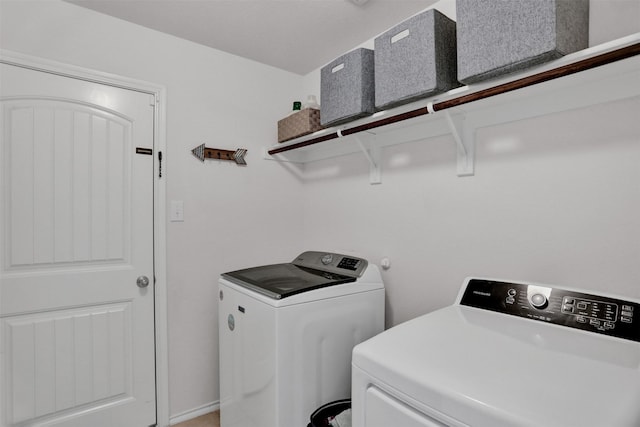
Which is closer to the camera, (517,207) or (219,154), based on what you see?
(517,207)

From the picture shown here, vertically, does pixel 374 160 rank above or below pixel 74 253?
above

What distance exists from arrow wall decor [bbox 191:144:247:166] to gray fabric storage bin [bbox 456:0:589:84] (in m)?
1.56

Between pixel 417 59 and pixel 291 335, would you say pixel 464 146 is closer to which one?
pixel 417 59

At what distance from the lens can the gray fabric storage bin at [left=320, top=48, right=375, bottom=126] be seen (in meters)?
1.72

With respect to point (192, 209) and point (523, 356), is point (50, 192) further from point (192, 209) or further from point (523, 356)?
point (523, 356)

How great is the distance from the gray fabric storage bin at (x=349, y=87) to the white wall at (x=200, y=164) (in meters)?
0.77

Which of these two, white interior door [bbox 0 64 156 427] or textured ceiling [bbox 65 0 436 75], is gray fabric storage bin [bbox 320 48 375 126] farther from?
white interior door [bbox 0 64 156 427]

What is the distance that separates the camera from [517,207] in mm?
1474

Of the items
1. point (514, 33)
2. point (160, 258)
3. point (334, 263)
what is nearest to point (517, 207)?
point (514, 33)

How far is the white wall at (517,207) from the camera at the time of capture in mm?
1211

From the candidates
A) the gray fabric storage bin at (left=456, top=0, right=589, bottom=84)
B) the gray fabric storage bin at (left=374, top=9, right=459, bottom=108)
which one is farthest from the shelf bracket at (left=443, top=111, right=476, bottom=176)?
the gray fabric storage bin at (left=456, top=0, right=589, bottom=84)

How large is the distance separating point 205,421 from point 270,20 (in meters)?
2.50

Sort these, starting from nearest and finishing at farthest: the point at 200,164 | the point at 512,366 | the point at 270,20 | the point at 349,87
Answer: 1. the point at 512,366
2. the point at 349,87
3. the point at 270,20
4. the point at 200,164

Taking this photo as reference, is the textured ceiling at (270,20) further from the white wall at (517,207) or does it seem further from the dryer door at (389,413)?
the dryer door at (389,413)
